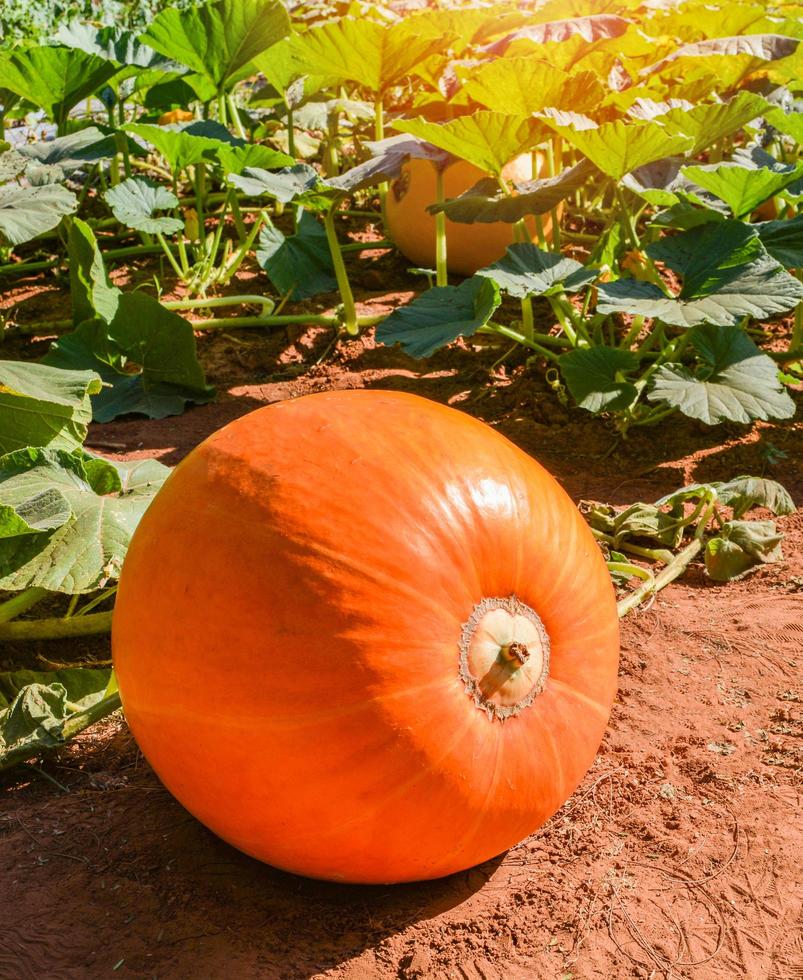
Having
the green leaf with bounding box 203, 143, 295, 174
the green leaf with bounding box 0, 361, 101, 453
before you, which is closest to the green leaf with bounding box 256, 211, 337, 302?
the green leaf with bounding box 203, 143, 295, 174

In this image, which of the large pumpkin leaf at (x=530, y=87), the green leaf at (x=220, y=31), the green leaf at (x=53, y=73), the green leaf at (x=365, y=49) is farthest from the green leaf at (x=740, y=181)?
the green leaf at (x=53, y=73)

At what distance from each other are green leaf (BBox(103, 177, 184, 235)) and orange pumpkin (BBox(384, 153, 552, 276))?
0.94m

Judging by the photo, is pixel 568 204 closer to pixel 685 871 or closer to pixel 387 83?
pixel 387 83

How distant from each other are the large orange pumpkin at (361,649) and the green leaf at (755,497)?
118cm

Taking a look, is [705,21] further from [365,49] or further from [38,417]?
[38,417]

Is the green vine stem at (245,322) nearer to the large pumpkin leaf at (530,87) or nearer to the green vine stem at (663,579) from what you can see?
the large pumpkin leaf at (530,87)

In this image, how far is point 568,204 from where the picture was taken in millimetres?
4812

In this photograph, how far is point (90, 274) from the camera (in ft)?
11.8

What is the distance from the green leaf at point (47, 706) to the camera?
6.09 ft

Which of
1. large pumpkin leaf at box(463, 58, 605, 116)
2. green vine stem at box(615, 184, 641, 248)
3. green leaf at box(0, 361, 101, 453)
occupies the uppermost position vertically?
large pumpkin leaf at box(463, 58, 605, 116)

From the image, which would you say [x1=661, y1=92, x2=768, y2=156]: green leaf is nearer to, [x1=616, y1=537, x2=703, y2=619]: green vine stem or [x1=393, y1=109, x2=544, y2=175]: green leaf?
[x1=393, y1=109, x2=544, y2=175]: green leaf

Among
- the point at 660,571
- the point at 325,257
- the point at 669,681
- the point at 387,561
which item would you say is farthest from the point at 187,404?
the point at 387,561

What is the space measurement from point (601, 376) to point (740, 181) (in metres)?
0.65

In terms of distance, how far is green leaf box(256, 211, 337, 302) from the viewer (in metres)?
4.04
